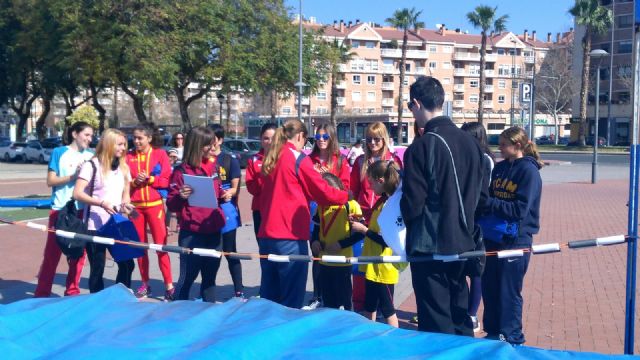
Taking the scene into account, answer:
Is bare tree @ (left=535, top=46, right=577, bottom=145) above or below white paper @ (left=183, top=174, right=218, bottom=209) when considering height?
above

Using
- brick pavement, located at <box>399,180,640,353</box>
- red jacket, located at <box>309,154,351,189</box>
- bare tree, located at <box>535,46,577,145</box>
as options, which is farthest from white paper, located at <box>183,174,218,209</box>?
bare tree, located at <box>535,46,577,145</box>

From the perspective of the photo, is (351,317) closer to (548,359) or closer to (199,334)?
(199,334)

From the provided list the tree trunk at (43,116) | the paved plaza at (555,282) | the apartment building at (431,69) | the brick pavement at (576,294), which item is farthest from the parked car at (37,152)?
the apartment building at (431,69)

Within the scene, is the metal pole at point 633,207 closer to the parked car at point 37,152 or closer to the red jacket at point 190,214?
the red jacket at point 190,214

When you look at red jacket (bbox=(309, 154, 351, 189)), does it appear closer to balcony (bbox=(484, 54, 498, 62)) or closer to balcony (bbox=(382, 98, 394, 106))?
balcony (bbox=(382, 98, 394, 106))

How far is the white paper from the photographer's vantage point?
6035mm

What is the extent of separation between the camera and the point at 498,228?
5.43m

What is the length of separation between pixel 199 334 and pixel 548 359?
1812 millimetres

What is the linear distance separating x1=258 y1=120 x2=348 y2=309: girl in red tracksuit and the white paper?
872 mm

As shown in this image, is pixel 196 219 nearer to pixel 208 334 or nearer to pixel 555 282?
pixel 208 334

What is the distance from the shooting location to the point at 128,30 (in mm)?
28609

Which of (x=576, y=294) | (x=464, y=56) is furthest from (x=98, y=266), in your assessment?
(x=464, y=56)

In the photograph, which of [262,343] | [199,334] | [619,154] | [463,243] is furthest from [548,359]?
[619,154]

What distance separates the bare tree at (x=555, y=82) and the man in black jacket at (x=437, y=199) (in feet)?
243
